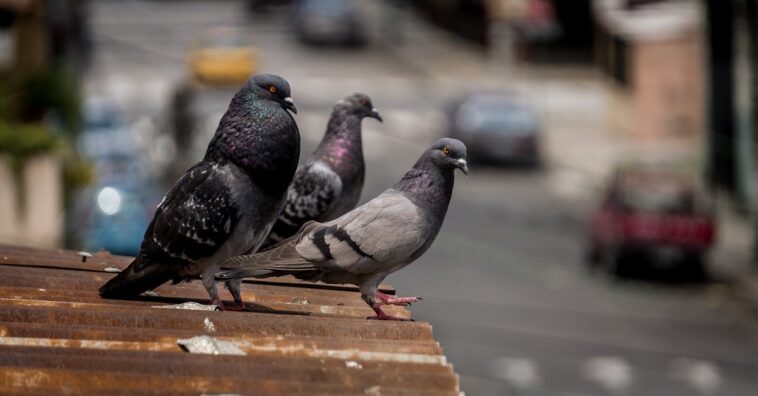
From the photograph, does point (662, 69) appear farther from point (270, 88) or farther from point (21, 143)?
point (270, 88)

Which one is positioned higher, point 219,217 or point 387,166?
point 219,217

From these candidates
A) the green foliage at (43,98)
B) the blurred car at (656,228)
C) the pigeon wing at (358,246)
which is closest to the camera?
the pigeon wing at (358,246)

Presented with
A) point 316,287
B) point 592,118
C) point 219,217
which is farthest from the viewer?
point 592,118

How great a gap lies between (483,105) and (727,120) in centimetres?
773

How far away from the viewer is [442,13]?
68.7m

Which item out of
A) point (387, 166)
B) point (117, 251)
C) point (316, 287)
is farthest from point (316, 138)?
point (316, 287)

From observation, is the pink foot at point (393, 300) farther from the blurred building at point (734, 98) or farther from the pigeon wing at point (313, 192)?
the blurred building at point (734, 98)

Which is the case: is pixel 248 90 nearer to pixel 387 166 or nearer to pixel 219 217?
pixel 219 217

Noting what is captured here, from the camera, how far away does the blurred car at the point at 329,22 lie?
64062 millimetres

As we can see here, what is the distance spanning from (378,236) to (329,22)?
185ft

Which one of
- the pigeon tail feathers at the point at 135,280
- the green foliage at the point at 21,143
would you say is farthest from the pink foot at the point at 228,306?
the green foliage at the point at 21,143

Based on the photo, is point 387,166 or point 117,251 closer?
point 117,251

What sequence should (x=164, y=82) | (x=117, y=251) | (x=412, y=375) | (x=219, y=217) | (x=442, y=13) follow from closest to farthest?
(x=412, y=375) < (x=219, y=217) < (x=117, y=251) < (x=164, y=82) < (x=442, y=13)

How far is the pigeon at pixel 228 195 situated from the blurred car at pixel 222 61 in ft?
158
